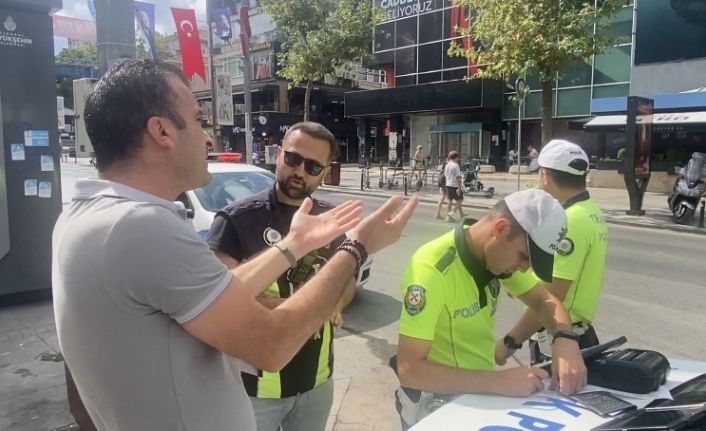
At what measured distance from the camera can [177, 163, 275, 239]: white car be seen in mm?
5930

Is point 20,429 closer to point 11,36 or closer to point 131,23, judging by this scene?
point 131,23

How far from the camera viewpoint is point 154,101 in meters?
1.31

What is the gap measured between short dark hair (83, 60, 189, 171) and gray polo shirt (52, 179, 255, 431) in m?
0.10

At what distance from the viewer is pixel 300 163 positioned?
2.53m

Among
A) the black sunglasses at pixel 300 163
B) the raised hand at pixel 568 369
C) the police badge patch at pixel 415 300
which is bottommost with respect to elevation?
the raised hand at pixel 568 369

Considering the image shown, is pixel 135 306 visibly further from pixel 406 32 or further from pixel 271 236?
pixel 406 32

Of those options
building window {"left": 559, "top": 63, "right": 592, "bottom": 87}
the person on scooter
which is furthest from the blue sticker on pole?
building window {"left": 559, "top": 63, "right": 592, "bottom": 87}

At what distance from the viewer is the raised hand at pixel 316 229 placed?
1666 millimetres

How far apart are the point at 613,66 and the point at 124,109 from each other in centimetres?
2877

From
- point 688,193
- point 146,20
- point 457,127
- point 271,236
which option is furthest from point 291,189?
point 457,127

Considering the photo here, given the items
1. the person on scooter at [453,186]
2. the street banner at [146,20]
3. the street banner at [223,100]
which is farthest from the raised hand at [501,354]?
the street banner at [223,100]

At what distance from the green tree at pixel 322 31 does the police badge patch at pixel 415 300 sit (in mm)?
23047

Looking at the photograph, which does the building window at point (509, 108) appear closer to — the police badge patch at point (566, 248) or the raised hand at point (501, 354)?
the police badge patch at point (566, 248)

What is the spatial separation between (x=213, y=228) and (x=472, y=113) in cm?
3195
